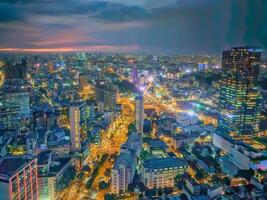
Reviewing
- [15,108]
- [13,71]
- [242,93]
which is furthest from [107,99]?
[13,71]

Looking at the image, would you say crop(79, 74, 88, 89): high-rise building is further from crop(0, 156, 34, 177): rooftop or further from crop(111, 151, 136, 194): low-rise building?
crop(0, 156, 34, 177): rooftop

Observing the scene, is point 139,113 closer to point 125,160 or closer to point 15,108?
point 125,160

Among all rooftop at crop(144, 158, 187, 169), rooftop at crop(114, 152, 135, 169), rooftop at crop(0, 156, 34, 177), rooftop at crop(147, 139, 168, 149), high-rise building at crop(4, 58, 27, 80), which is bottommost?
rooftop at crop(147, 139, 168, 149)

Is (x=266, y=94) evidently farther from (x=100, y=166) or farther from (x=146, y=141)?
(x=100, y=166)

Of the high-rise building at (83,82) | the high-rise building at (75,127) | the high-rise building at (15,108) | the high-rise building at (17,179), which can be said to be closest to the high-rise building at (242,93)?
the high-rise building at (75,127)

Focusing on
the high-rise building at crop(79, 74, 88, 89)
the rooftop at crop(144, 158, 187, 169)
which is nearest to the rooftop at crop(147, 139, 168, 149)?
the rooftop at crop(144, 158, 187, 169)

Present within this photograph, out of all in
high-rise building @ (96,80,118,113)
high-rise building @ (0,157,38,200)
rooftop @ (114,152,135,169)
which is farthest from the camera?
high-rise building @ (96,80,118,113)

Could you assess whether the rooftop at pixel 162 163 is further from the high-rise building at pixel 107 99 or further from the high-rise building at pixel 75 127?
the high-rise building at pixel 107 99
